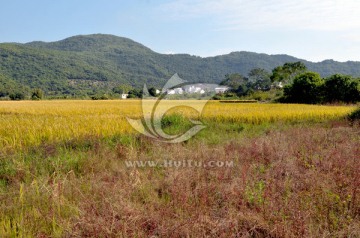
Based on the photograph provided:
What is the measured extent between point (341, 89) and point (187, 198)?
35211 millimetres

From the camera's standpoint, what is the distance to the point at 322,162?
18.3 ft

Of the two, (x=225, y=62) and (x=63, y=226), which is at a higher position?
(x=225, y=62)

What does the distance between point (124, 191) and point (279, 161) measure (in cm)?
341

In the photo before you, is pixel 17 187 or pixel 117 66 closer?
pixel 17 187

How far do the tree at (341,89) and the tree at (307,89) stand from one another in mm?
1061

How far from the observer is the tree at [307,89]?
3550 cm

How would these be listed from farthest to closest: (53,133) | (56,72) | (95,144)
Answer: (56,72)
(53,133)
(95,144)

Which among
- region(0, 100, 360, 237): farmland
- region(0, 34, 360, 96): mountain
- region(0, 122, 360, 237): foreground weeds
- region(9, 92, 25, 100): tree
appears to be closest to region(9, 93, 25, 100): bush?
region(9, 92, 25, 100): tree

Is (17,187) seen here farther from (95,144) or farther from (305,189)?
(305,189)

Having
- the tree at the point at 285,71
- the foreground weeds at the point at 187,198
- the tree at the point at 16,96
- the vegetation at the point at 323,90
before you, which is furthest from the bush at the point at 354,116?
the tree at the point at 16,96

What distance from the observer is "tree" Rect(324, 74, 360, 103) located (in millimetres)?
31763

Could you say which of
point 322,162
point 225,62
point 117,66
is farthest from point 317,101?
point 117,66
